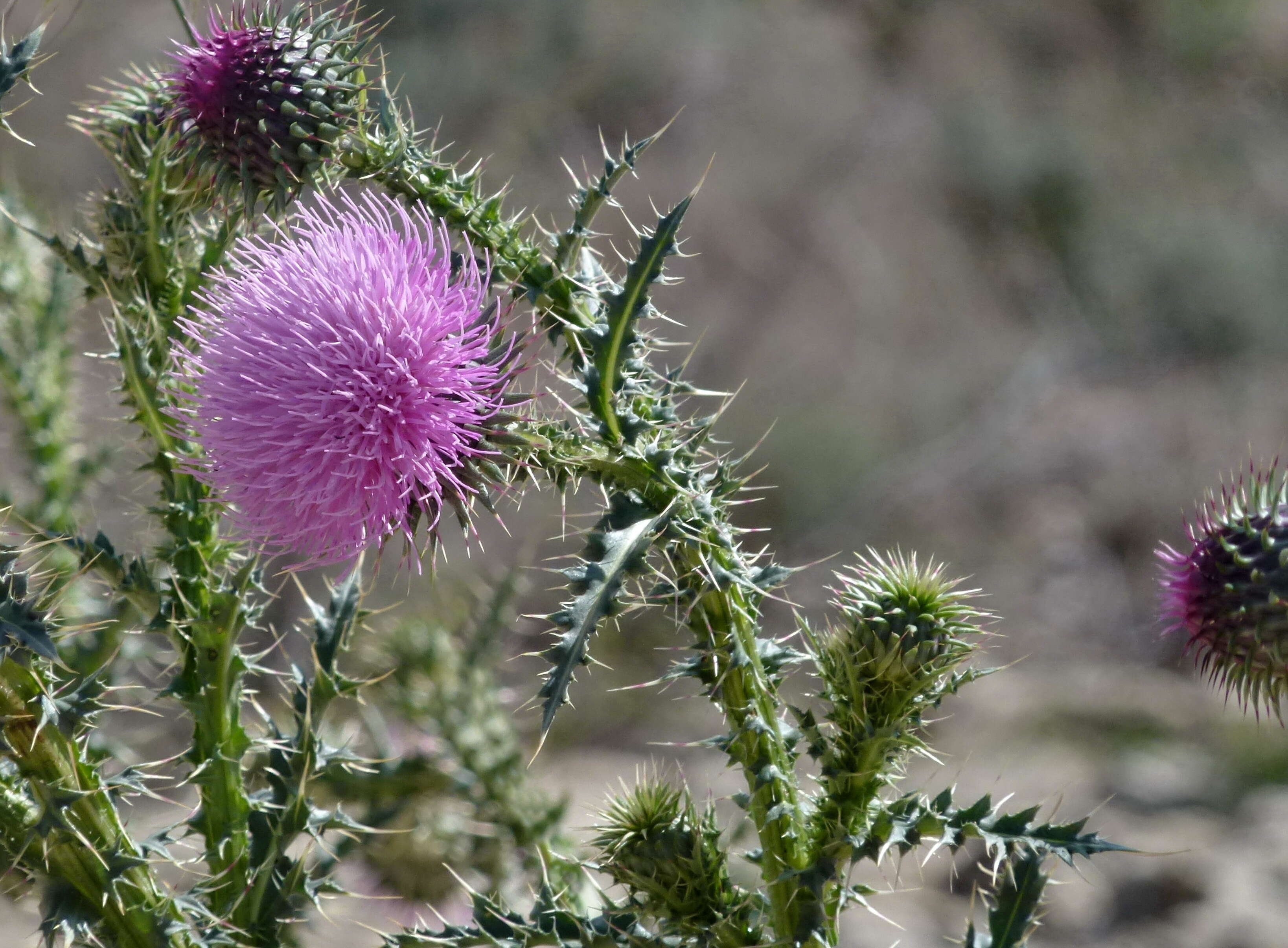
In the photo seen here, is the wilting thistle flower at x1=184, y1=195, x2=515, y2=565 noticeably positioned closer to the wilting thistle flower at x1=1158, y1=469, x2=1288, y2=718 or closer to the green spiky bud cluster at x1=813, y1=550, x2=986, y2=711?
the green spiky bud cluster at x1=813, y1=550, x2=986, y2=711

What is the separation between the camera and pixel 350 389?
5.75 feet

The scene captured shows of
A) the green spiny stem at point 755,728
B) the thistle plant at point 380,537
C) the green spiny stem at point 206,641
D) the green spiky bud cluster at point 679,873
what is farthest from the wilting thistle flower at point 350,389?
the green spiky bud cluster at point 679,873

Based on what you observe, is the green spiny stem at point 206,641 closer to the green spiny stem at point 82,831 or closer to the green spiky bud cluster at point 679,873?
the green spiny stem at point 82,831

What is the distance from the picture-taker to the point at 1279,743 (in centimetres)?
624

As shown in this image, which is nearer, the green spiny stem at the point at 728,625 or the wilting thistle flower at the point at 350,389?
the wilting thistle flower at the point at 350,389

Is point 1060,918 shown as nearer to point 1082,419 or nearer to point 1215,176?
point 1082,419

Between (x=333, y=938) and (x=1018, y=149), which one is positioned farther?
(x=1018, y=149)

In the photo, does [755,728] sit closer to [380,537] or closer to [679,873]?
[679,873]

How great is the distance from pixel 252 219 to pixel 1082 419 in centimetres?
896

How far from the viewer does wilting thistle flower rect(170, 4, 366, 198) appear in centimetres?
188

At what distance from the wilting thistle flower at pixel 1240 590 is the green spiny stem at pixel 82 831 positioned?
193cm

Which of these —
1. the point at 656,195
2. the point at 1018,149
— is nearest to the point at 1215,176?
the point at 1018,149

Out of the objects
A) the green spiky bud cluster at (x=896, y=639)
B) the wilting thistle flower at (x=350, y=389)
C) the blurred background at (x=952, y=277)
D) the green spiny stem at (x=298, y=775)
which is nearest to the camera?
the wilting thistle flower at (x=350, y=389)

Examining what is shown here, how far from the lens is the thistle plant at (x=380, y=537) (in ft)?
5.76
